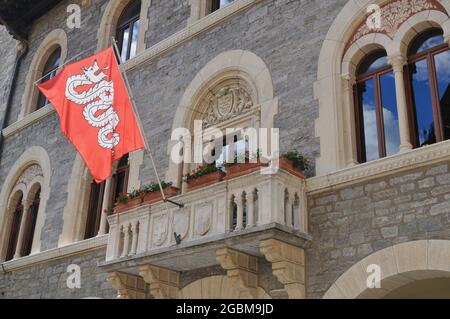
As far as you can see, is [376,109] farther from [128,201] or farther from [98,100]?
[98,100]

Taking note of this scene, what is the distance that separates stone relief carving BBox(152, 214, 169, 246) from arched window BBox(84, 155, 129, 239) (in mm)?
2711

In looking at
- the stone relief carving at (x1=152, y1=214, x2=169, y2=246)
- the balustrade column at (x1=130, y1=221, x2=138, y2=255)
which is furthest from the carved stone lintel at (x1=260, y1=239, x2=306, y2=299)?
the balustrade column at (x1=130, y1=221, x2=138, y2=255)

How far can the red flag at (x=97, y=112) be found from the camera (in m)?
10.0

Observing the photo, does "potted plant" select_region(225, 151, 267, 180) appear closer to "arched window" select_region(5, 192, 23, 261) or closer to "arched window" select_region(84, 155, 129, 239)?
"arched window" select_region(84, 155, 129, 239)

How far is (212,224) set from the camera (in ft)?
27.1

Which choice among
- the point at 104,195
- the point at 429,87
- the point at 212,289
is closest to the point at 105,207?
the point at 104,195

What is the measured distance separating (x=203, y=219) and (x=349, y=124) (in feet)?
7.84

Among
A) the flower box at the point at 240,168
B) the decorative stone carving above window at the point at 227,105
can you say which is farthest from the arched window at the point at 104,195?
the flower box at the point at 240,168
